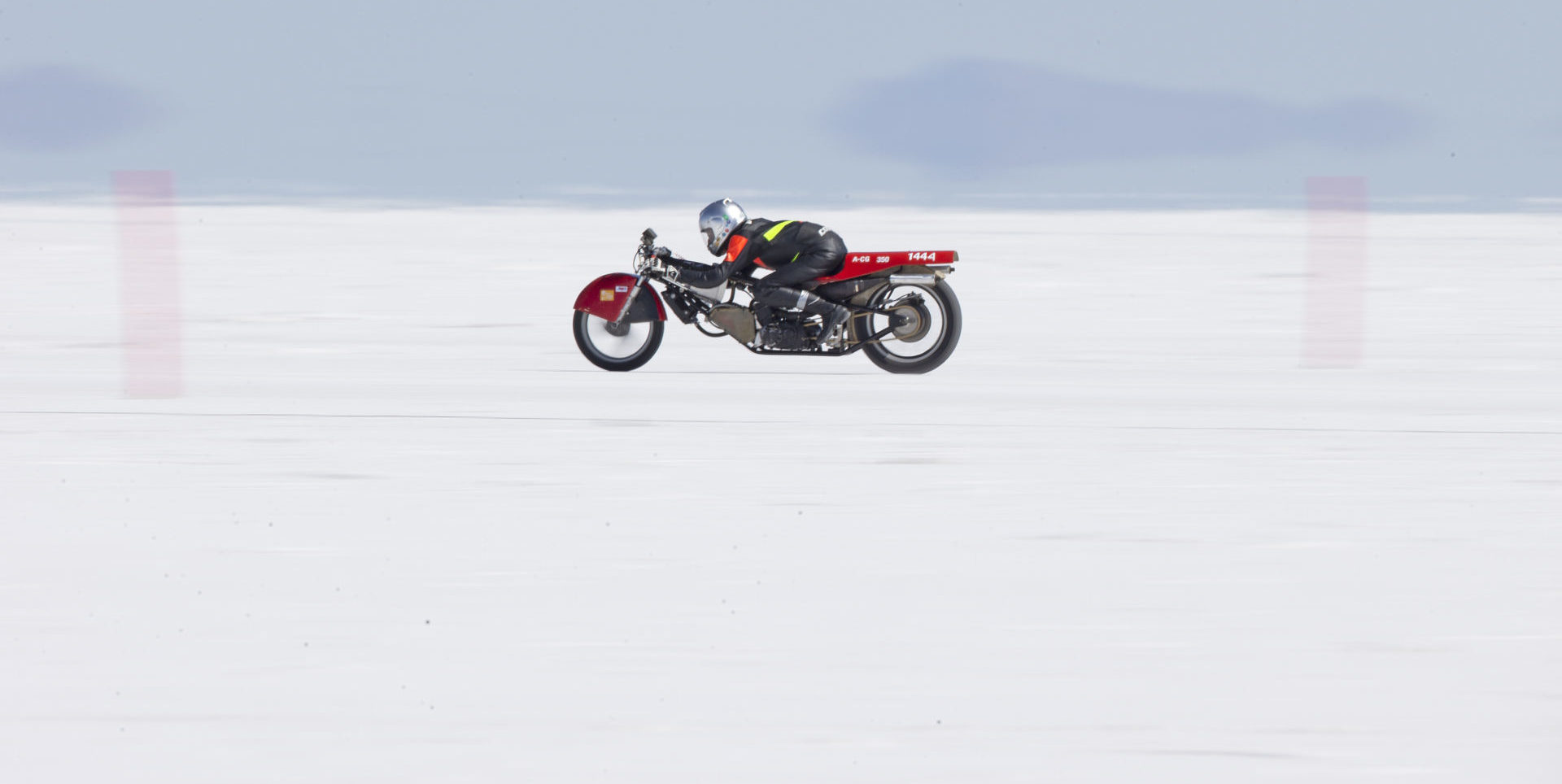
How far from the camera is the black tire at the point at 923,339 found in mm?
12305

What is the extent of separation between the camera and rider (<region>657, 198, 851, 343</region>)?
40.0ft

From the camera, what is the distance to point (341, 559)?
721cm

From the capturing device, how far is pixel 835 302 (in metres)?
12.3

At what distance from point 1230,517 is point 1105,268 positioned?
14.7 m

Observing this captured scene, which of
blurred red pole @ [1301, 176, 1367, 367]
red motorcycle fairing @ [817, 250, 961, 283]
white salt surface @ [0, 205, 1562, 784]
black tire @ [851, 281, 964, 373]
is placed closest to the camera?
white salt surface @ [0, 205, 1562, 784]

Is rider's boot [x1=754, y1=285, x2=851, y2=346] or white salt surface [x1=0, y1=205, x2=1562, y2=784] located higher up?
rider's boot [x1=754, y1=285, x2=851, y2=346]

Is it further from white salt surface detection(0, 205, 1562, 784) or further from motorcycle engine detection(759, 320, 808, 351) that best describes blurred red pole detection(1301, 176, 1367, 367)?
motorcycle engine detection(759, 320, 808, 351)

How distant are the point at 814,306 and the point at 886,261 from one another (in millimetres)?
486

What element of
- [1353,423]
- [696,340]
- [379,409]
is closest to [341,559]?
[379,409]

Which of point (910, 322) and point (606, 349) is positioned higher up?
point (910, 322)

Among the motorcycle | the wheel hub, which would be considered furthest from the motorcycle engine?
the wheel hub

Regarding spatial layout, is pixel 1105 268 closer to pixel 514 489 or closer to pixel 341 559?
pixel 514 489

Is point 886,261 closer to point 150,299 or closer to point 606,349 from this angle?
point 606,349

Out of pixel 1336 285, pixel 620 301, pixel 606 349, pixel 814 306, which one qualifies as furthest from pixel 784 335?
pixel 1336 285
